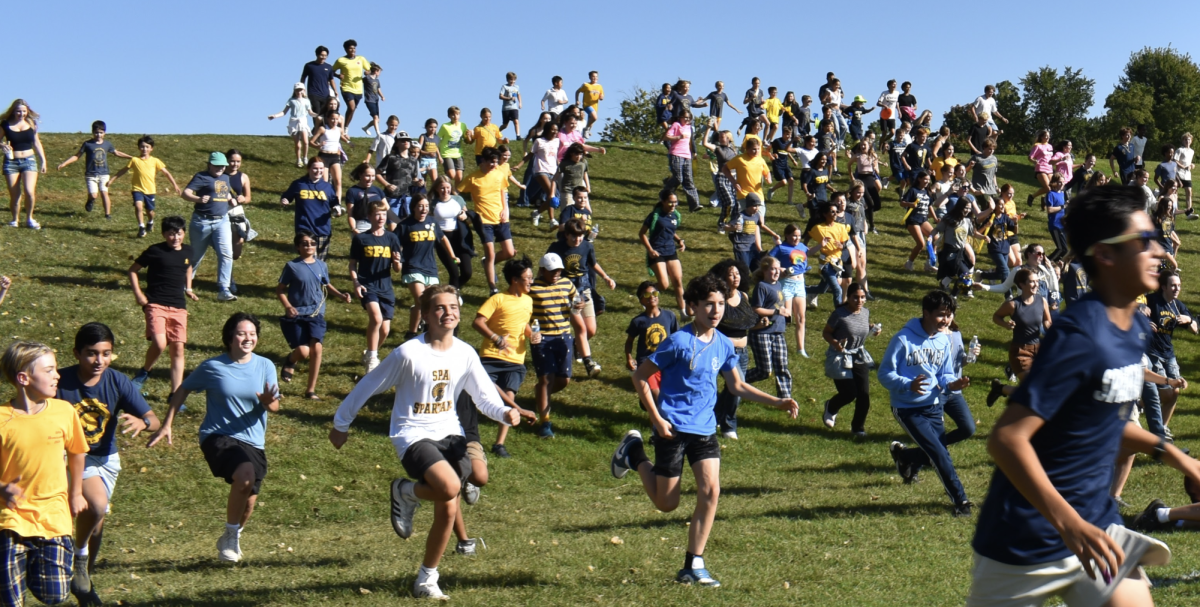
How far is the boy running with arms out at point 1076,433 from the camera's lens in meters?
3.34

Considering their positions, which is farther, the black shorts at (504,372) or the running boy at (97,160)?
the running boy at (97,160)

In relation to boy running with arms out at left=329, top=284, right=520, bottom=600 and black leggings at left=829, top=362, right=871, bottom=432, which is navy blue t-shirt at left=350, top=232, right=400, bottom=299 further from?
boy running with arms out at left=329, top=284, right=520, bottom=600

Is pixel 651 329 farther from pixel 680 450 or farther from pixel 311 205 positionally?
pixel 311 205

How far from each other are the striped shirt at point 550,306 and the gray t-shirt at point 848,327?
3108 millimetres

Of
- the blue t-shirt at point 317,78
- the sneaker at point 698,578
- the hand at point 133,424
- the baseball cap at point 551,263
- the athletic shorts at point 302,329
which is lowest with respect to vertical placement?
the sneaker at point 698,578

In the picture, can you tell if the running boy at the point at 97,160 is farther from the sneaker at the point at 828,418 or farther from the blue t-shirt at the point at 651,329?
the sneaker at the point at 828,418

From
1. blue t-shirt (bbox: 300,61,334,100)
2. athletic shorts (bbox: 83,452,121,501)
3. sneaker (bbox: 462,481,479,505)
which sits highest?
blue t-shirt (bbox: 300,61,334,100)

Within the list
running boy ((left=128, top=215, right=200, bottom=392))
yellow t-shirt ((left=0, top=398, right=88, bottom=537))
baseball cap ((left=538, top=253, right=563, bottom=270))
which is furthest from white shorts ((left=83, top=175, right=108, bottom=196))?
yellow t-shirt ((left=0, top=398, right=88, bottom=537))

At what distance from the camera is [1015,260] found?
1858 cm

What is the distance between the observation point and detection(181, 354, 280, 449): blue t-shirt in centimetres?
756

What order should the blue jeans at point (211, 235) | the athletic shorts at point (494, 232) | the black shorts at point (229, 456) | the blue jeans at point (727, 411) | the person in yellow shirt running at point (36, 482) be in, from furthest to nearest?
the athletic shorts at point (494, 232)
the blue jeans at point (211, 235)
the blue jeans at point (727, 411)
the black shorts at point (229, 456)
the person in yellow shirt running at point (36, 482)

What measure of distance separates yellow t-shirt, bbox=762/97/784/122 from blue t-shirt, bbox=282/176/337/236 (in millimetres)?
14818

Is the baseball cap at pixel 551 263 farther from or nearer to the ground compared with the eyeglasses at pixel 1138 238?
nearer to the ground

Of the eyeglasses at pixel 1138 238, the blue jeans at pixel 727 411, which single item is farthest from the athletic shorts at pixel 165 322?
the eyeglasses at pixel 1138 238
